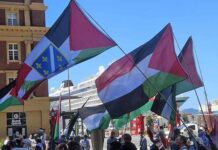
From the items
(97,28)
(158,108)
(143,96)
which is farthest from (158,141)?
(97,28)

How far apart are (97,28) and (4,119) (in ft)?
116

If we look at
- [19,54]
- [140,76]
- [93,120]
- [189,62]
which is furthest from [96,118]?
[19,54]

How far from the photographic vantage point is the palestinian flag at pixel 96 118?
46.3 ft

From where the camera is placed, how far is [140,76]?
37.2 feet

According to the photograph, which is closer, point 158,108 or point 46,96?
point 158,108

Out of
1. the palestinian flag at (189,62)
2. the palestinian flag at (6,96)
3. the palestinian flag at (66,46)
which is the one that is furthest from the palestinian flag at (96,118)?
the palestinian flag at (66,46)

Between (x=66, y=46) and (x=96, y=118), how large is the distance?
3373mm

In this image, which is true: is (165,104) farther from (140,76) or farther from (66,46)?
(66,46)

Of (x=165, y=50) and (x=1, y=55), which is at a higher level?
(x=1, y=55)

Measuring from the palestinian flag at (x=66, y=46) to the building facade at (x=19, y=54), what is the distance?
34484 millimetres

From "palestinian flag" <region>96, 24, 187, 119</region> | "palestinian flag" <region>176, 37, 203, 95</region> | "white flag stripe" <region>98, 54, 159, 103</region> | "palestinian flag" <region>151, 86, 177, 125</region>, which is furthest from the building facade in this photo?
"white flag stripe" <region>98, 54, 159, 103</region>

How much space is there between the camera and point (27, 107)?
4619cm

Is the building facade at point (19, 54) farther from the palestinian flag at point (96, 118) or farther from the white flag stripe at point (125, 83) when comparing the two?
the white flag stripe at point (125, 83)

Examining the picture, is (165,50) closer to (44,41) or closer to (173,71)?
(173,71)
